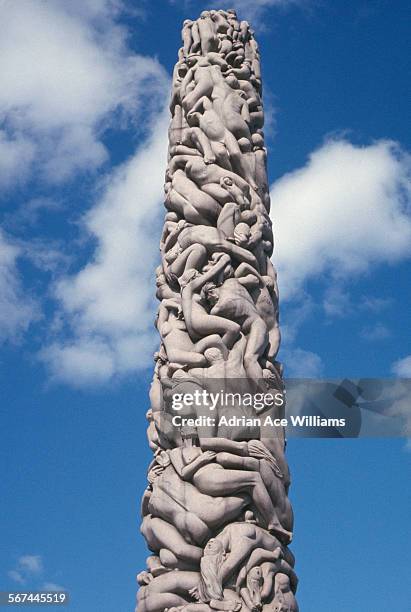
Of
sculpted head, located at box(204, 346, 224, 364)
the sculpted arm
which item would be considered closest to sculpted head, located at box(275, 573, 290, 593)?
sculpted head, located at box(204, 346, 224, 364)

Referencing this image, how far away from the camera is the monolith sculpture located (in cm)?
727

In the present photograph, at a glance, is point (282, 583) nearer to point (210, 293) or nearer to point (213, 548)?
point (213, 548)

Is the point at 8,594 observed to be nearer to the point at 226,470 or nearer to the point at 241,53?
the point at 226,470

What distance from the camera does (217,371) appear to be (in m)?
8.09

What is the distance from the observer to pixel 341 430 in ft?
28.3

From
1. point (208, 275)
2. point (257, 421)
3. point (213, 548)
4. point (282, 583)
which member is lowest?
point (282, 583)

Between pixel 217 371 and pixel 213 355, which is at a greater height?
pixel 213 355

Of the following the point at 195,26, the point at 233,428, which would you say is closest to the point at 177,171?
the point at 195,26

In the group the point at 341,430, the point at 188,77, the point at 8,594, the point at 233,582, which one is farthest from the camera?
the point at 188,77

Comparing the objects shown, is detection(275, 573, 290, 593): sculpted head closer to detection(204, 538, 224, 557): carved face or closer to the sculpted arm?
detection(204, 538, 224, 557): carved face

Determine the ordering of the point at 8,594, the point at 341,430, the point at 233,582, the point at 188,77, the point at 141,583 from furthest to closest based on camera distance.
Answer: the point at 188,77, the point at 8,594, the point at 341,430, the point at 141,583, the point at 233,582

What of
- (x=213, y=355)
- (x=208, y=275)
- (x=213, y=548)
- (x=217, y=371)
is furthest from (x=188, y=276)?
(x=213, y=548)

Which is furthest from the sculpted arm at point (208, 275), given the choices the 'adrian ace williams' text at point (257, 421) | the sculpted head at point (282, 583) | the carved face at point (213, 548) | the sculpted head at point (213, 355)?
the sculpted head at point (282, 583)

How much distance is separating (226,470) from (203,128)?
398 cm
